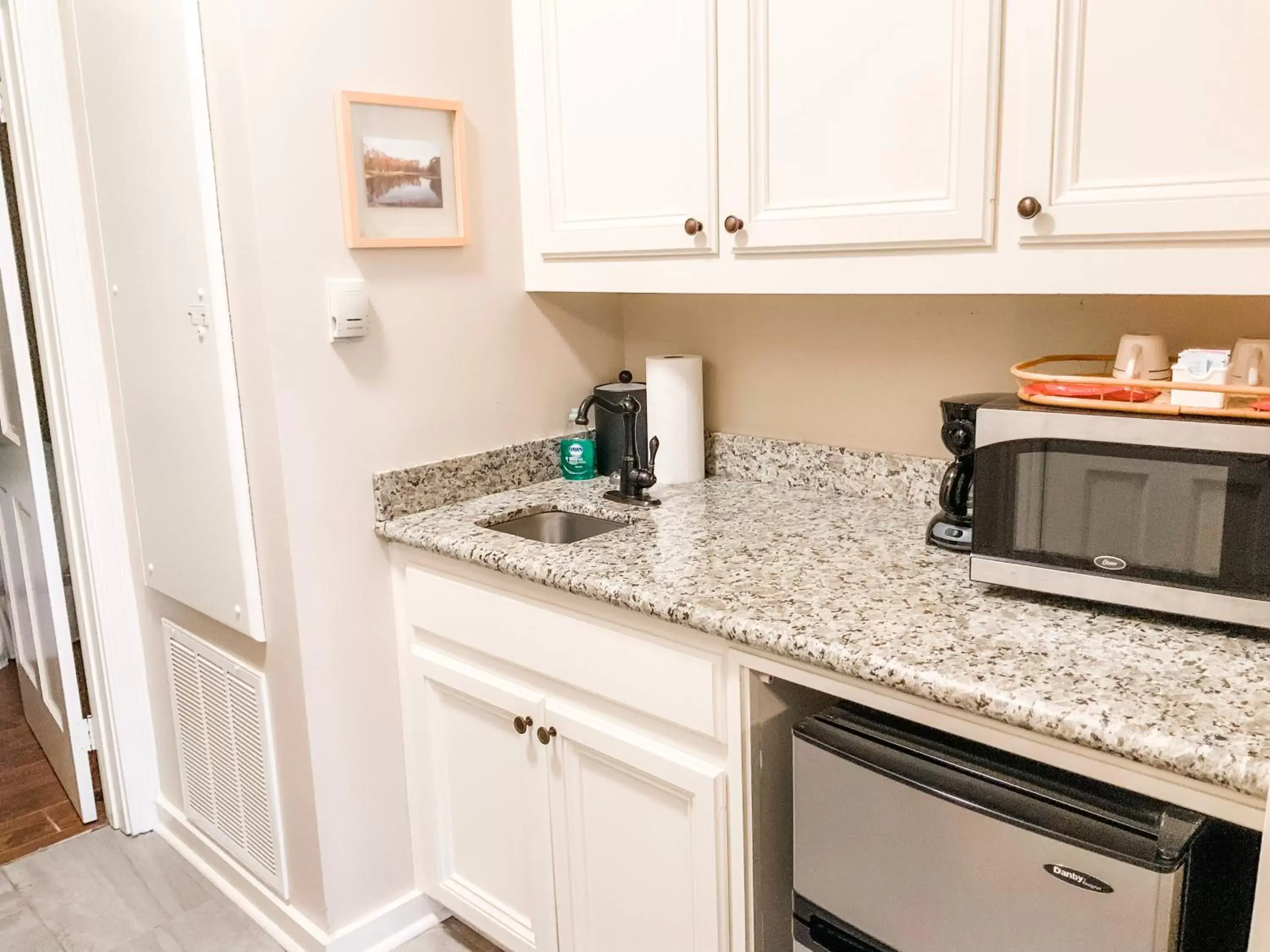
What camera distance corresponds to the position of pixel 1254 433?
1130 mm

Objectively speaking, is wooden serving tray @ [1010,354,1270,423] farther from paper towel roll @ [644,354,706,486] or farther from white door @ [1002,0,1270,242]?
paper towel roll @ [644,354,706,486]

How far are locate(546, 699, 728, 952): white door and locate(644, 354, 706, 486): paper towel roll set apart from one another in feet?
2.04

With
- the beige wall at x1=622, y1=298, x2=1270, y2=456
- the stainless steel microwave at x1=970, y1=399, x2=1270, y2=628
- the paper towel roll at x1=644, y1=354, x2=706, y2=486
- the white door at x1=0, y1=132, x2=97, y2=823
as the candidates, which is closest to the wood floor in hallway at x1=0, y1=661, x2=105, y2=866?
the white door at x1=0, y1=132, x2=97, y2=823

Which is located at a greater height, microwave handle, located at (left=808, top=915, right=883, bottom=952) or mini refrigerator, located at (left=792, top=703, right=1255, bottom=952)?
mini refrigerator, located at (left=792, top=703, right=1255, bottom=952)

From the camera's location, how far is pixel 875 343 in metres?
1.87

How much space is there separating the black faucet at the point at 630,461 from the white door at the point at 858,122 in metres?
0.49

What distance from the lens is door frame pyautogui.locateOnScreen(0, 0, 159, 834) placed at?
2.04 metres

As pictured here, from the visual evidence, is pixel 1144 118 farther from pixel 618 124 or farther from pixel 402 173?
pixel 402 173

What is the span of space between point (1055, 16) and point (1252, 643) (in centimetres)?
80

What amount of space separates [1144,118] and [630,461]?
3.51ft

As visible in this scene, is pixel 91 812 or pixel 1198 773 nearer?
pixel 1198 773

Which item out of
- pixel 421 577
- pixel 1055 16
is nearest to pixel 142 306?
pixel 421 577

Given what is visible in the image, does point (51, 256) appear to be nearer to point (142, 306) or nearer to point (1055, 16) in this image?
point (142, 306)

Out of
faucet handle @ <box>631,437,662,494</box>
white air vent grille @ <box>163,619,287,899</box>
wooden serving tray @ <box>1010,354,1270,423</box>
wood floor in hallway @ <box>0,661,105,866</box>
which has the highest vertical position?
wooden serving tray @ <box>1010,354,1270,423</box>
